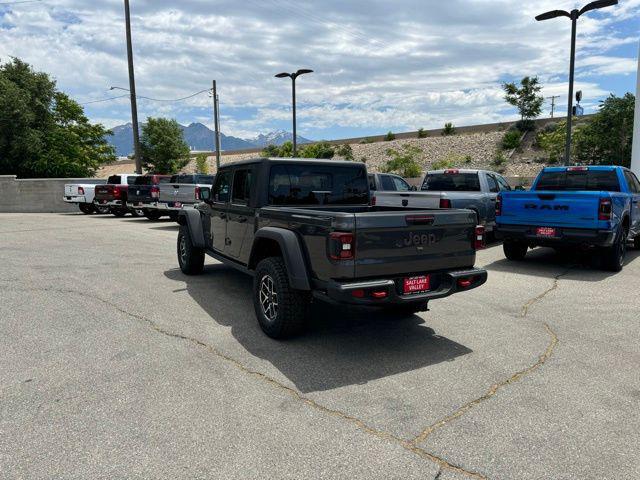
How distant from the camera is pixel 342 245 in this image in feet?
13.6

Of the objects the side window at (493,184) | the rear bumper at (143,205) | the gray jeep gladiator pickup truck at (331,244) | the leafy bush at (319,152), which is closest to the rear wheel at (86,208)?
the rear bumper at (143,205)

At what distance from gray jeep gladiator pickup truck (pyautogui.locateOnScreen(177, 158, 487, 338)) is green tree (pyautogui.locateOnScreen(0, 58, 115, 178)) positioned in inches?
1141

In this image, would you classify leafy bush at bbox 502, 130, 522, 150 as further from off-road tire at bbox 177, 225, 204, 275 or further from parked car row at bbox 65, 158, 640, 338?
off-road tire at bbox 177, 225, 204, 275

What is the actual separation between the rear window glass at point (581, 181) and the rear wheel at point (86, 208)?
20.0 metres

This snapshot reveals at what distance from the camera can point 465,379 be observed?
4027mm

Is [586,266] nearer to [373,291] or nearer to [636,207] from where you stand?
[636,207]

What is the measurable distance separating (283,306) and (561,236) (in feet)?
19.3

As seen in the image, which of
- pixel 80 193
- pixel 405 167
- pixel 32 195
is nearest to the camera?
pixel 80 193

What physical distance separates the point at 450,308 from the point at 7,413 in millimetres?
4833

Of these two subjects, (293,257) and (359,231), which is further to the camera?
(293,257)

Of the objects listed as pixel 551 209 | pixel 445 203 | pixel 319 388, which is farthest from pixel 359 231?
pixel 551 209

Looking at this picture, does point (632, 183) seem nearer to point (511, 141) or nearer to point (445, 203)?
point (445, 203)

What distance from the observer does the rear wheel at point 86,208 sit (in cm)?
2250

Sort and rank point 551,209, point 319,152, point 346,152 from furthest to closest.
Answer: point 319,152 → point 346,152 → point 551,209
